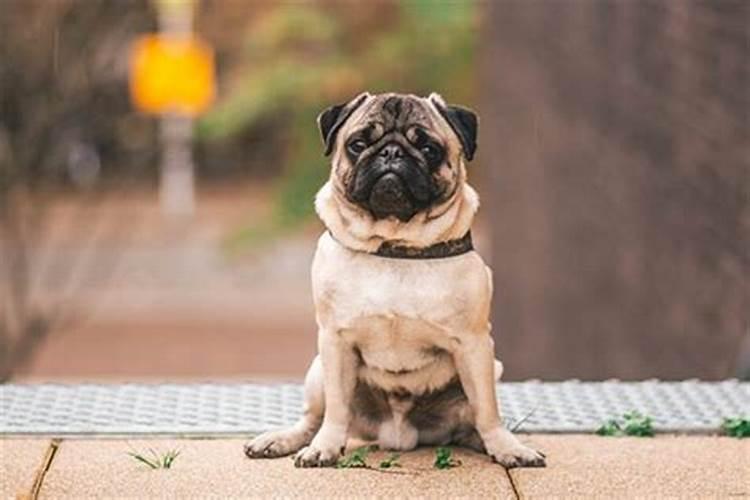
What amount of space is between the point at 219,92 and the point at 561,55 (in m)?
9.14

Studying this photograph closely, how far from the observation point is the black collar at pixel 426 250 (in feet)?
15.0

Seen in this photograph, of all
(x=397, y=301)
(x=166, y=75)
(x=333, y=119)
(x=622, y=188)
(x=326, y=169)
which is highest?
(x=333, y=119)

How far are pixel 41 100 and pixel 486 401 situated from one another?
867cm

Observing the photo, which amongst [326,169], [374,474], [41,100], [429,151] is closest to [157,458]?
[374,474]

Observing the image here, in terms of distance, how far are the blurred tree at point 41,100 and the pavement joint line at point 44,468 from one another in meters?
6.83

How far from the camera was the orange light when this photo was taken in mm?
18391

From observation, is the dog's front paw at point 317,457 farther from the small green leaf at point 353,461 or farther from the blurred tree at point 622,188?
the blurred tree at point 622,188

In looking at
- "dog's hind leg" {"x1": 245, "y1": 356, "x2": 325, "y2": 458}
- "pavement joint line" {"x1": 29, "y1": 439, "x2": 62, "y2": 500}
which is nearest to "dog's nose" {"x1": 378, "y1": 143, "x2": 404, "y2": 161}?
"dog's hind leg" {"x1": 245, "y1": 356, "x2": 325, "y2": 458}

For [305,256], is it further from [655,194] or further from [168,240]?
[655,194]

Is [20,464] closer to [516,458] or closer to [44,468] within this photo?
[44,468]

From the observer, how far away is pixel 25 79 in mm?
12820

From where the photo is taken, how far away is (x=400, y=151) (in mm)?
4449

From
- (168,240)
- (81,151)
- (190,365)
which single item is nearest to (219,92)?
(168,240)

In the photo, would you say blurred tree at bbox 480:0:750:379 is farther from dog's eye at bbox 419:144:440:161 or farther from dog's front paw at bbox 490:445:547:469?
dog's eye at bbox 419:144:440:161
